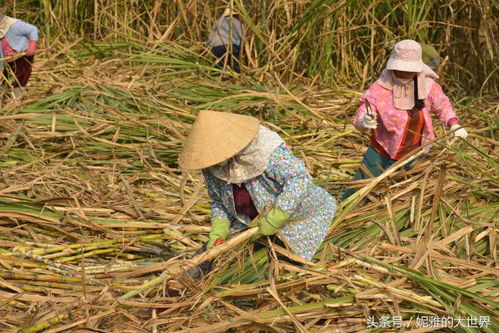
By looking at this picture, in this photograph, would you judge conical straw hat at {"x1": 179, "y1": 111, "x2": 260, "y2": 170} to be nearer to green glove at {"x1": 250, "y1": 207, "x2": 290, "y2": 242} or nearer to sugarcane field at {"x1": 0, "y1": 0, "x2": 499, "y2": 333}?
sugarcane field at {"x1": 0, "y1": 0, "x2": 499, "y2": 333}

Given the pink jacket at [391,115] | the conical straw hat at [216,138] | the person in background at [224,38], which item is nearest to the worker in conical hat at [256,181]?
the conical straw hat at [216,138]

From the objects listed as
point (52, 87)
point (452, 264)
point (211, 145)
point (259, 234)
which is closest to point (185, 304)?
point (259, 234)

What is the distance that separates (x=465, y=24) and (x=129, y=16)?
313cm

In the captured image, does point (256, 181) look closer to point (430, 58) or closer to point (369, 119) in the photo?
point (369, 119)

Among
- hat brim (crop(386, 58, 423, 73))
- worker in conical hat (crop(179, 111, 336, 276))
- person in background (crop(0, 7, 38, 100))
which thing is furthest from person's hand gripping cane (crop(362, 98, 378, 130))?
person in background (crop(0, 7, 38, 100))

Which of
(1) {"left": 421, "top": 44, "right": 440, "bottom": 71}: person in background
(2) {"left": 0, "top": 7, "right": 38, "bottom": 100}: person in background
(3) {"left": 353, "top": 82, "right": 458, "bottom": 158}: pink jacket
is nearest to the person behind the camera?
(3) {"left": 353, "top": 82, "right": 458, "bottom": 158}: pink jacket

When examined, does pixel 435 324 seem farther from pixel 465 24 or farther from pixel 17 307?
pixel 465 24

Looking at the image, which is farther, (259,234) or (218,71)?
(218,71)

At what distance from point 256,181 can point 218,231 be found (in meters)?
0.25

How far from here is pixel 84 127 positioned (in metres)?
4.70

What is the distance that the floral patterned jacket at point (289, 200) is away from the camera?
8.15 feet

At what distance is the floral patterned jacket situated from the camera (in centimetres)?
248

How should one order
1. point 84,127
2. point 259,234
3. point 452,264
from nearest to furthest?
point 259,234 < point 452,264 < point 84,127

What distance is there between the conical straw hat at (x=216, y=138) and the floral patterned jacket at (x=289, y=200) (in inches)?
5.5
